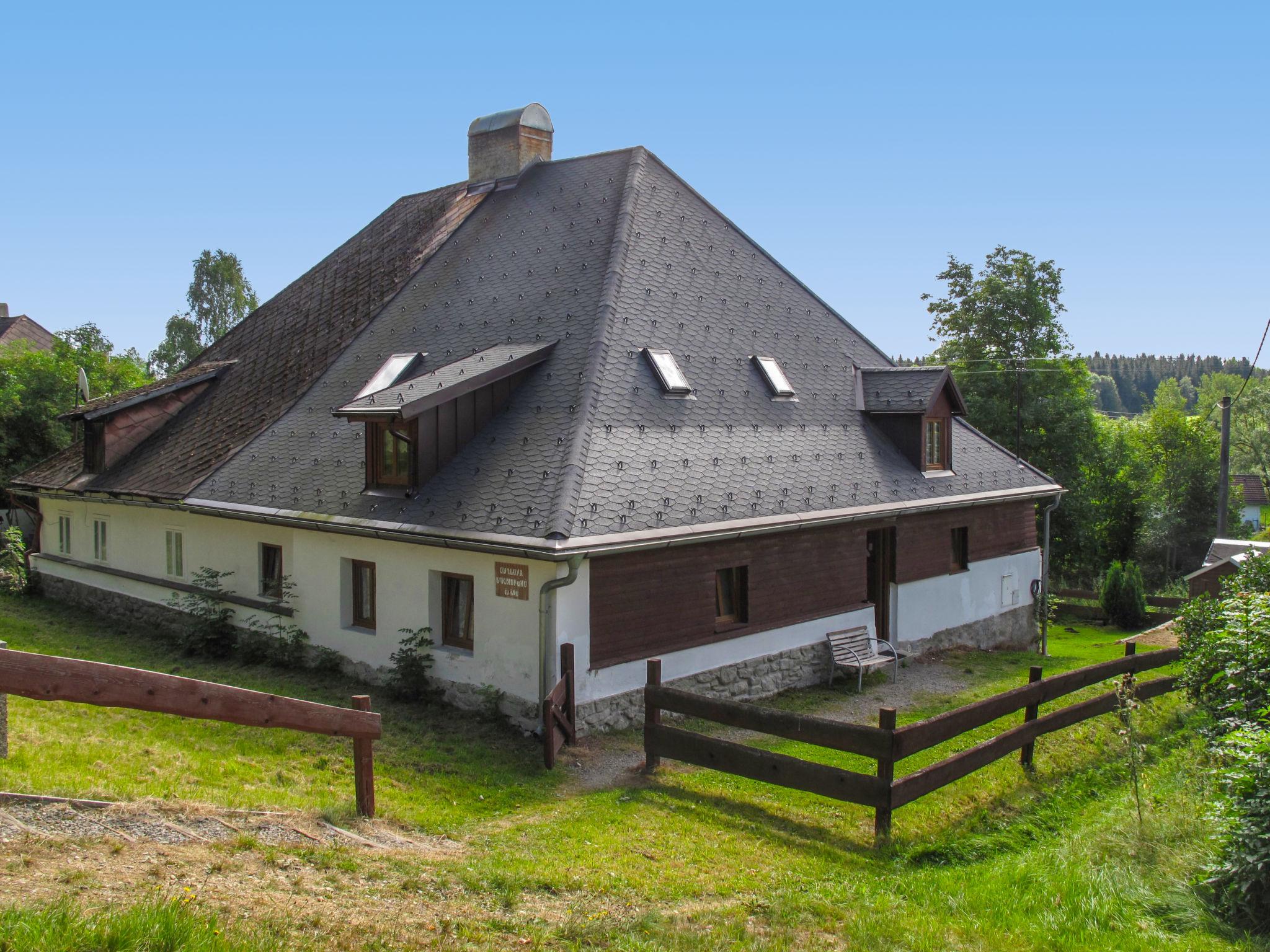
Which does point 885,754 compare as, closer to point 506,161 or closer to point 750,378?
point 750,378

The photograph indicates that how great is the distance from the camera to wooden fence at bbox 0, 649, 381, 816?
5.52 m

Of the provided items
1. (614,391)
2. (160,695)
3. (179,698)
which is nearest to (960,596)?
(614,391)

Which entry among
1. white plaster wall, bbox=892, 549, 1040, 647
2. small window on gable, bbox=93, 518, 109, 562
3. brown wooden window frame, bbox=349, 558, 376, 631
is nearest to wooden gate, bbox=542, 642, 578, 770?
brown wooden window frame, bbox=349, 558, 376, 631

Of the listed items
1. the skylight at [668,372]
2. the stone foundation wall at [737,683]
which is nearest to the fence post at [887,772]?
the stone foundation wall at [737,683]

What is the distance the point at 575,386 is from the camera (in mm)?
12969

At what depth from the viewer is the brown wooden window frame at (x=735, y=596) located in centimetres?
1320

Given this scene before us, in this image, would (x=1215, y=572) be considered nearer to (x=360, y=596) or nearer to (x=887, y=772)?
(x=887, y=772)

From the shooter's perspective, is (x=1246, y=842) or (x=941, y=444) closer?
(x=1246, y=842)

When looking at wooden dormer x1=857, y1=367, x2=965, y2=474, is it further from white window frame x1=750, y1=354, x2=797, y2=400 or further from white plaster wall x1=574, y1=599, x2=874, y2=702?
white plaster wall x1=574, y1=599, x2=874, y2=702

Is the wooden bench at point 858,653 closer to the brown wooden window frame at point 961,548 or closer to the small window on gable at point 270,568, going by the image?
the brown wooden window frame at point 961,548

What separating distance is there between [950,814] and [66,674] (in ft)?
24.4

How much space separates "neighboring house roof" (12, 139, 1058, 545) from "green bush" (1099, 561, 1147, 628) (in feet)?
40.2

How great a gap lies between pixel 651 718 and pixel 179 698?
4968mm

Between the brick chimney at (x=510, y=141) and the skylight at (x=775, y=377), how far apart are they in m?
7.58
